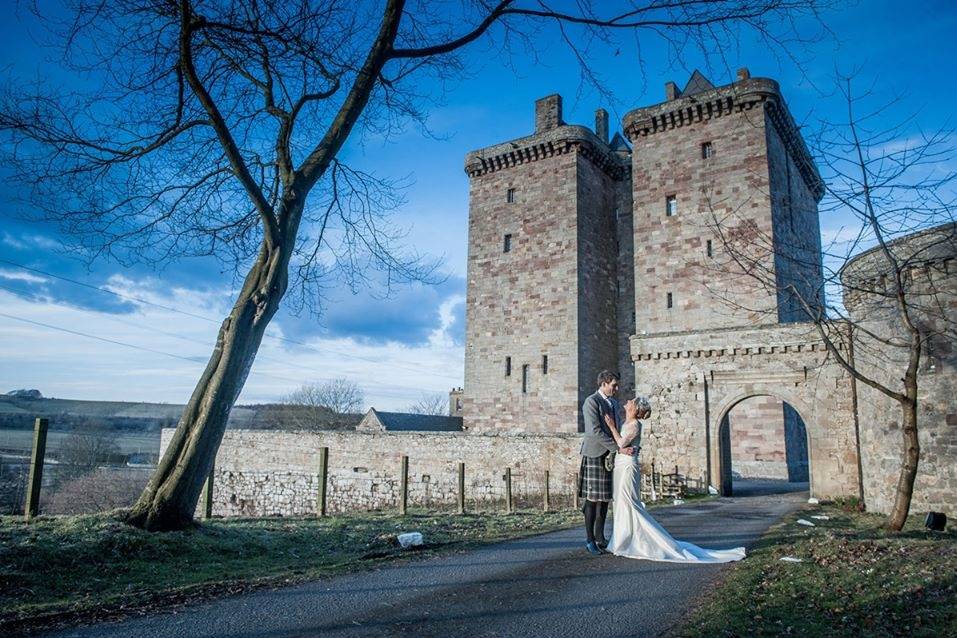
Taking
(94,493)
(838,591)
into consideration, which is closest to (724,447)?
(838,591)

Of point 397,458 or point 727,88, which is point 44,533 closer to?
point 397,458

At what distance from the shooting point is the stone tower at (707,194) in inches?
902

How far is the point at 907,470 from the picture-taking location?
8977 mm

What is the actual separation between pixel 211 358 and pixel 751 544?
23.1ft

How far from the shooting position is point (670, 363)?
19.6m

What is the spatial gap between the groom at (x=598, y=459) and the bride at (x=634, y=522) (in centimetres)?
9

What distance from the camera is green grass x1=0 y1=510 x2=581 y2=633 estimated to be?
434 centimetres

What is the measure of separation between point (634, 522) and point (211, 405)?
194 inches

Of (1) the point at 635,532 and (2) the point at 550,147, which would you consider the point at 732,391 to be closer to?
(1) the point at 635,532

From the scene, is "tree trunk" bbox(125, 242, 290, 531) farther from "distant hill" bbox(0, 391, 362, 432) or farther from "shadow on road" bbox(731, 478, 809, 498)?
"distant hill" bbox(0, 391, 362, 432)

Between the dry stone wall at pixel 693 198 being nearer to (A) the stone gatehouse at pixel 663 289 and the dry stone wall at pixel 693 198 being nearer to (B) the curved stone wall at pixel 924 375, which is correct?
(A) the stone gatehouse at pixel 663 289

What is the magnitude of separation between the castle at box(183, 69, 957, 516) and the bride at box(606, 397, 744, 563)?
31.5 feet

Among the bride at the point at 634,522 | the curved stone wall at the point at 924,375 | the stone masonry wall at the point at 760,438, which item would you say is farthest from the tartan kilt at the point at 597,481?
the stone masonry wall at the point at 760,438

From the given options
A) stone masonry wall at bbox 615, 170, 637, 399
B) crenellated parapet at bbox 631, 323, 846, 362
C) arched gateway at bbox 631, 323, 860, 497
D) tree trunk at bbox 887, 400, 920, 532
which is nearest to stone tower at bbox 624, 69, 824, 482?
crenellated parapet at bbox 631, 323, 846, 362
